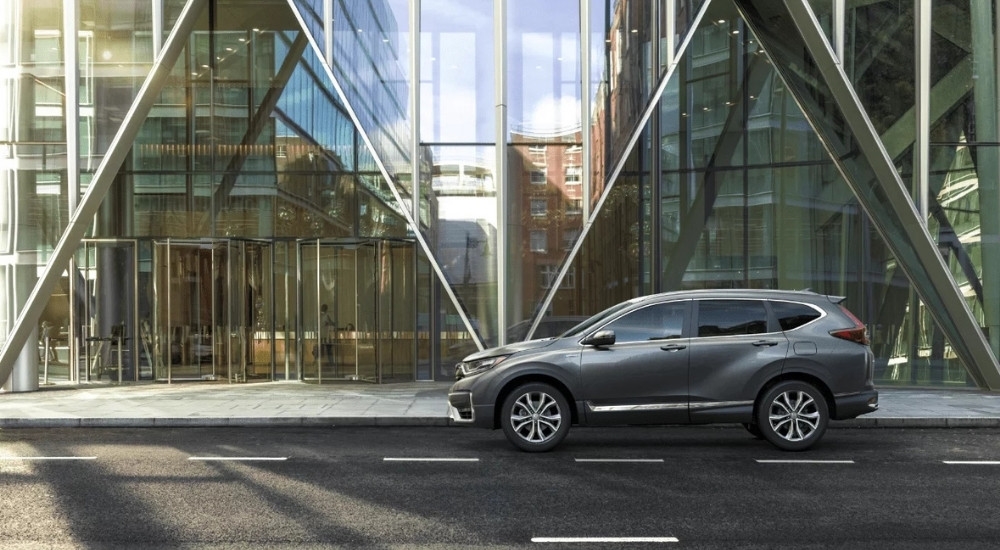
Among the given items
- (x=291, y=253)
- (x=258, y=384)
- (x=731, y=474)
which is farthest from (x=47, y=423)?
(x=731, y=474)

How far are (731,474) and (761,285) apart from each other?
11.8m

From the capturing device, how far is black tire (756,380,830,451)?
10.8 m

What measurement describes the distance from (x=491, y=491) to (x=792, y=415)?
3.97 metres

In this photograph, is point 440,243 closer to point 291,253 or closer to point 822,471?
point 291,253

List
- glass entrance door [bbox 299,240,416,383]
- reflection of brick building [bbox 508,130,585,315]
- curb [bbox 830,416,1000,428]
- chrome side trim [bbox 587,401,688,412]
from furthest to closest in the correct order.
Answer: glass entrance door [bbox 299,240,416,383], reflection of brick building [bbox 508,130,585,315], curb [bbox 830,416,1000,428], chrome side trim [bbox 587,401,688,412]

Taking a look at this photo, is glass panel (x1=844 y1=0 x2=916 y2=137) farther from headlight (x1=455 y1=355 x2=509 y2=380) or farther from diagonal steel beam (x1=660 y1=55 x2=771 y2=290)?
headlight (x1=455 y1=355 x2=509 y2=380)

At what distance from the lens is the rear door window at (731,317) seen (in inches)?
434

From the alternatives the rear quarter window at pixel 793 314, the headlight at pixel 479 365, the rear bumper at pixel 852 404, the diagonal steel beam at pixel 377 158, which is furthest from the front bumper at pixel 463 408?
the diagonal steel beam at pixel 377 158

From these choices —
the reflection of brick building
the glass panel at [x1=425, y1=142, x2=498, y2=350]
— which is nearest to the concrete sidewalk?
the glass panel at [x1=425, y1=142, x2=498, y2=350]

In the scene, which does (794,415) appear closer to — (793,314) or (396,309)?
(793,314)

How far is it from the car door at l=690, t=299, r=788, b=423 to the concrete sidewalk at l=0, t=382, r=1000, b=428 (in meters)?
3.14

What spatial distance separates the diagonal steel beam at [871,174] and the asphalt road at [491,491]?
210 inches

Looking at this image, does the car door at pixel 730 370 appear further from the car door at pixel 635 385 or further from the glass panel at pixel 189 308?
the glass panel at pixel 189 308

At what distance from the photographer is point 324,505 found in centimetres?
793
